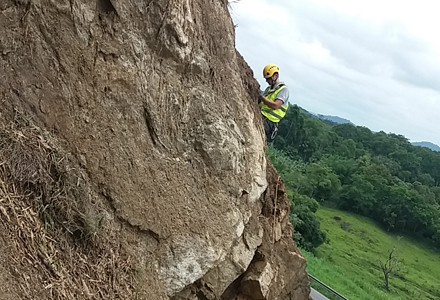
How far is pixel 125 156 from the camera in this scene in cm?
527

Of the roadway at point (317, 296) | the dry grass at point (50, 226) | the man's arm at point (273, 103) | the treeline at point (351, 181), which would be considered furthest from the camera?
the treeline at point (351, 181)

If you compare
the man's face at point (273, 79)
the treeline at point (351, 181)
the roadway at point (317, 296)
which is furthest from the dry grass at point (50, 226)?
the treeline at point (351, 181)

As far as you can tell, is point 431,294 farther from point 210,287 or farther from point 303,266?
point 210,287

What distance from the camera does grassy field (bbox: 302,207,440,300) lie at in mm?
47344

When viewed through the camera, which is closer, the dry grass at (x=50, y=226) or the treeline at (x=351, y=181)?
the dry grass at (x=50, y=226)

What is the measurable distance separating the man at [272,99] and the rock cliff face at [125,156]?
168 centimetres

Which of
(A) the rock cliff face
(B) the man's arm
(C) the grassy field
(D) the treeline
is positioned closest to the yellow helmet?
(B) the man's arm

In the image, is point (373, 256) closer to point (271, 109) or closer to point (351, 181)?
point (351, 181)

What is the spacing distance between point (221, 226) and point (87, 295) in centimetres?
243

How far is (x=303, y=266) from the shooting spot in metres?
8.61

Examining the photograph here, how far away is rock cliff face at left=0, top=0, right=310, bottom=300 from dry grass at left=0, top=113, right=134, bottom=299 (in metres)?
0.01

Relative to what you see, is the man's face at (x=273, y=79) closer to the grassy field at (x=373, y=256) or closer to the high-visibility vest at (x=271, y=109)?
the high-visibility vest at (x=271, y=109)

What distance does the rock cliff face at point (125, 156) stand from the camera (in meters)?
4.34

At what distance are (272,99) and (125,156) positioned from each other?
15.0 feet
